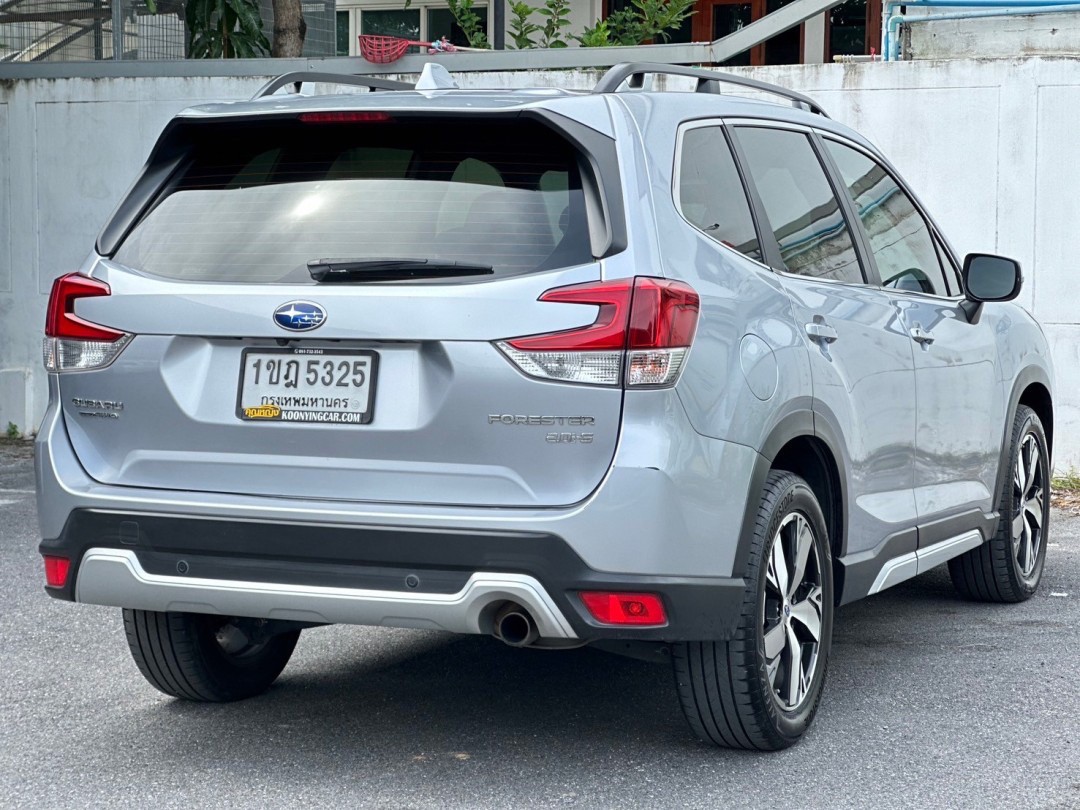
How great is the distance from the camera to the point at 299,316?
3881 mm

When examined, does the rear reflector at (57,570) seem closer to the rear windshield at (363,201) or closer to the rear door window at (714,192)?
the rear windshield at (363,201)

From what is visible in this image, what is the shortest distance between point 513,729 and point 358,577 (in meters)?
1.02

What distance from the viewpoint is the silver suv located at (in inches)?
146

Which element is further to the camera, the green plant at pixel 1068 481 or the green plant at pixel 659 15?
the green plant at pixel 659 15

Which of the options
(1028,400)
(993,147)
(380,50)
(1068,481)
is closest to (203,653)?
(1028,400)

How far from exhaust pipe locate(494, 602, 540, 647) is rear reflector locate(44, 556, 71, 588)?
1145 millimetres

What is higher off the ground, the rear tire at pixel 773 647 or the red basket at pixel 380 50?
the red basket at pixel 380 50

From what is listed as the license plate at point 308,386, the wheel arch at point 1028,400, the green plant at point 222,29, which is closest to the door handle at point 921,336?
the wheel arch at point 1028,400

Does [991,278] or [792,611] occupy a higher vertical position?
[991,278]

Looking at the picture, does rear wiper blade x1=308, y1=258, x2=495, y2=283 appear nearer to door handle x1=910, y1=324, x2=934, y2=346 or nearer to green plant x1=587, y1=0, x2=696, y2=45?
door handle x1=910, y1=324, x2=934, y2=346

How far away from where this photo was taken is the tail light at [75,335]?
409 centimetres

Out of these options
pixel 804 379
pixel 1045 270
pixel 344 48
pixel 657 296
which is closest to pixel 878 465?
pixel 804 379

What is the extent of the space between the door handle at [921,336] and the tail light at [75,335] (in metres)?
2.57

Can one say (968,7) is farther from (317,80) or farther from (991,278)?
(317,80)
